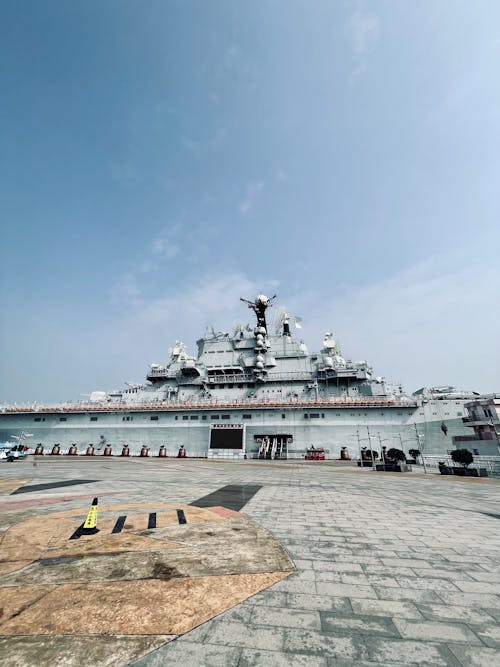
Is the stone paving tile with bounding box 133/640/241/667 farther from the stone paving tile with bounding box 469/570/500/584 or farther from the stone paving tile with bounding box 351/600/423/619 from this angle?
the stone paving tile with bounding box 469/570/500/584

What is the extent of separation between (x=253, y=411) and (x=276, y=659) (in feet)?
109

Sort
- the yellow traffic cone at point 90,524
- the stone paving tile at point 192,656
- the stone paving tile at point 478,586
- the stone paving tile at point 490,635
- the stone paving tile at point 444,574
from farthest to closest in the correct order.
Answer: the yellow traffic cone at point 90,524 < the stone paving tile at point 444,574 < the stone paving tile at point 478,586 < the stone paving tile at point 490,635 < the stone paving tile at point 192,656

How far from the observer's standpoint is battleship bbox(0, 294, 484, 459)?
31766 millimetres

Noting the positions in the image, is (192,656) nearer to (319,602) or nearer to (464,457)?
(319,602)

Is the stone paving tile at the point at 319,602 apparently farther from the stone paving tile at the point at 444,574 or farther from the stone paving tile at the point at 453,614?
the stone paving tile at the point at 444,574

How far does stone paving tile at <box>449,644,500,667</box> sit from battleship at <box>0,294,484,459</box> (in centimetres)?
3098

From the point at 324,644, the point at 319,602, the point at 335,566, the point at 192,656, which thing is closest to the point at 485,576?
the point at 335,566

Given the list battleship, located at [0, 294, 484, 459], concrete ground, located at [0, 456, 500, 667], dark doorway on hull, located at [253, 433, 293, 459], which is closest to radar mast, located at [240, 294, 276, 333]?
battleship, located at [0, 294, 484, 459]

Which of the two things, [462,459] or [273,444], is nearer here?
[462,459]

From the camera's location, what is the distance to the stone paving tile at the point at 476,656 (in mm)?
2455

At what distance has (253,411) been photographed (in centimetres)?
3497

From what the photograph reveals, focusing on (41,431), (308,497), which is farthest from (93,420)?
(308,497)

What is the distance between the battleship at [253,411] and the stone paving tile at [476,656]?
1220 inches

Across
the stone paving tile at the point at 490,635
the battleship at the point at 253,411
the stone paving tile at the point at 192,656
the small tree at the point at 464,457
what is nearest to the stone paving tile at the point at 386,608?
the stone paving tile at the point at 490,635
